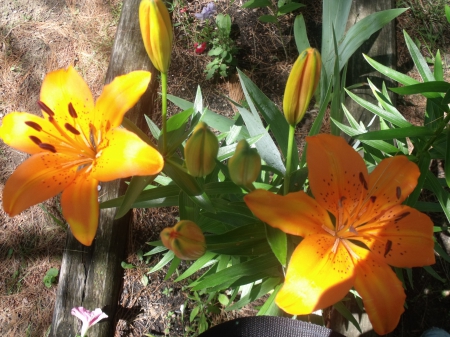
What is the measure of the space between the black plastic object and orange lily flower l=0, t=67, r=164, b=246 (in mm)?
595

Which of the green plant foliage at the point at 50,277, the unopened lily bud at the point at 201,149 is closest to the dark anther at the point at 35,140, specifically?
the unopened lily bud at the point at 201,149

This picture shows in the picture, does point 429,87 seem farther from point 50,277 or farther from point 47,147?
point 50,277

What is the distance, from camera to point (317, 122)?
3.50 ft

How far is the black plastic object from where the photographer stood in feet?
3.64

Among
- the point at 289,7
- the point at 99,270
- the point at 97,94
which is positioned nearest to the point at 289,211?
the point at 99,270

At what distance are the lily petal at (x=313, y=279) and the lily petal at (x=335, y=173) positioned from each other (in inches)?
3.5

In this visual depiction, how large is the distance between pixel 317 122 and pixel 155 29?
19.8 inches

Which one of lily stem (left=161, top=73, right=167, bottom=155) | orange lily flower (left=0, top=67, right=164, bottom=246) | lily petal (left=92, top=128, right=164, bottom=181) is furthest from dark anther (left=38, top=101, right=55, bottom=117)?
lily stem (left=161, top=73, right=167, bottom=155)

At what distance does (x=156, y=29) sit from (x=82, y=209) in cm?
37

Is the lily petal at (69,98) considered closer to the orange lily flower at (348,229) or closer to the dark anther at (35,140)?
the dark anther at (35,140)

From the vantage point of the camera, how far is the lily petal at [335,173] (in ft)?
2.61

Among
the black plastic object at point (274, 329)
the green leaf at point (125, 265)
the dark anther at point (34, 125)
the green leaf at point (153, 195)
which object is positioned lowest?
the green leaf at point (125, 265)

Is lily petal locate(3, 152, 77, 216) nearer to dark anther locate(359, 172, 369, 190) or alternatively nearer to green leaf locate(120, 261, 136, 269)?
dark anther locate(359, 172, 369, 190)

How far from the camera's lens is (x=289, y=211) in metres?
0.77
